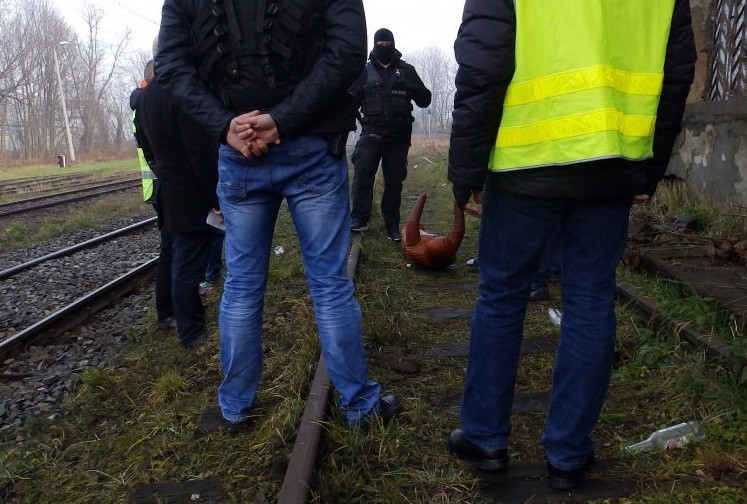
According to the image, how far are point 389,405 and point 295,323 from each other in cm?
140

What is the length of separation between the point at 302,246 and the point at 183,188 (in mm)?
1666

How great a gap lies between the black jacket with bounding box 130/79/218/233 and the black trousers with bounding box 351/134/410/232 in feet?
10.6

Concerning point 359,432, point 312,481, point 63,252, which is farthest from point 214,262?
point 312,481

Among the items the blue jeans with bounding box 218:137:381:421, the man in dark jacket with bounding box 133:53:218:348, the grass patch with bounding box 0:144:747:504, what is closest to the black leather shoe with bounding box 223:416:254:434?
the grass patch with bounding box 0:144:747:504

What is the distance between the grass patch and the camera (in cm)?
235

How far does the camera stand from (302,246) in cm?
261

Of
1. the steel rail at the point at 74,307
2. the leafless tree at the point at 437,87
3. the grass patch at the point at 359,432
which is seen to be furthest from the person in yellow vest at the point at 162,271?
the leafless tree at the point at 437,87

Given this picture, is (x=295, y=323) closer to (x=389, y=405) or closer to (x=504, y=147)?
(x=389, y=405)

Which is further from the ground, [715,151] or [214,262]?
[715,151]

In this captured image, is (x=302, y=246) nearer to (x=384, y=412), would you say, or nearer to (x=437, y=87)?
(x=384, y=412)

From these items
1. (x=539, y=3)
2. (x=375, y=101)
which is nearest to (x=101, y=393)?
(x=539, y=3)

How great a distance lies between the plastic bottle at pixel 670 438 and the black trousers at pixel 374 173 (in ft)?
15.7

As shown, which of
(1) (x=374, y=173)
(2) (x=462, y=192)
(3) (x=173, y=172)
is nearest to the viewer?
(2) (x=462, y=192)

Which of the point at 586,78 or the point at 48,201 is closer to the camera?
the point at 586,78
